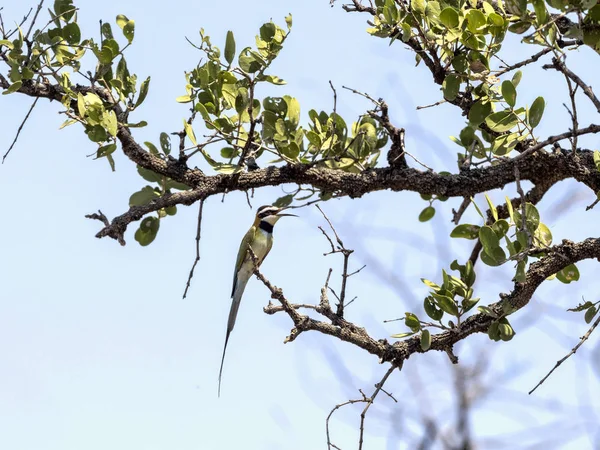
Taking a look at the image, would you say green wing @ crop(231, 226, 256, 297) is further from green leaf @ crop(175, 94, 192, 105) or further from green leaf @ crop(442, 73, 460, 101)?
green leaf @ crop(442, 73, 460, 101)

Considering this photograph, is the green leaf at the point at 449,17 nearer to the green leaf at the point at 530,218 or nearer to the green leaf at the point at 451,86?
the green leaf at the point at 451,86

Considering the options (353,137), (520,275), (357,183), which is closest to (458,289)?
(520,275)

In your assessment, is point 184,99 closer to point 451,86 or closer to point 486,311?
point 451,86

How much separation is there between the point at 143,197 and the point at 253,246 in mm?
2371

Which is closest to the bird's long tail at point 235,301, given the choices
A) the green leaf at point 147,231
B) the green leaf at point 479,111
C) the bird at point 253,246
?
the bird at point 253,246

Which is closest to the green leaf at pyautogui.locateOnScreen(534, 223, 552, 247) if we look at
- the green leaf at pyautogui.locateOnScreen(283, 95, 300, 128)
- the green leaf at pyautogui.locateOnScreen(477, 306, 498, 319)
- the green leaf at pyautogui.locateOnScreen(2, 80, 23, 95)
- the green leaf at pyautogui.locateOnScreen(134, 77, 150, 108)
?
the green leaf at pyautogui.locateOnScreen(477, 306, 498, 319)

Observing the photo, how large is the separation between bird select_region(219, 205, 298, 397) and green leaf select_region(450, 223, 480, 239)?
2014 millimetres

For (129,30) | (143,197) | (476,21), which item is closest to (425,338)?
(476,21)

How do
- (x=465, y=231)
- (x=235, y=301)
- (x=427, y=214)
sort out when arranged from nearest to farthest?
(x=465, y=231) → (x=427, y=214) → (x=235, y=301)

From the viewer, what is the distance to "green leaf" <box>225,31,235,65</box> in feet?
11.5

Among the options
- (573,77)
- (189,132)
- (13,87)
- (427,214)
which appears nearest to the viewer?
(573,77)

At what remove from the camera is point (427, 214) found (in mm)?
4293

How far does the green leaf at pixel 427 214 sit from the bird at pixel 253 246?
1415mm

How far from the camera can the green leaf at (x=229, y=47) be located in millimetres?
3504
